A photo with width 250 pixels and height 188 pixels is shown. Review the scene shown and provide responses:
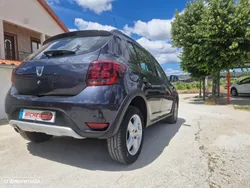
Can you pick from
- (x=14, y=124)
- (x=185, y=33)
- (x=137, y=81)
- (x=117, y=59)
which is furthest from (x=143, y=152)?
(x=185, y=33)

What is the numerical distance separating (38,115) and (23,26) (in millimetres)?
9780

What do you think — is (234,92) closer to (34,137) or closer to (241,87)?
(241,87)

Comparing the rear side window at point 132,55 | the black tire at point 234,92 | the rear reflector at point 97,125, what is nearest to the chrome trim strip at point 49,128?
the rear reflector at point 97,125

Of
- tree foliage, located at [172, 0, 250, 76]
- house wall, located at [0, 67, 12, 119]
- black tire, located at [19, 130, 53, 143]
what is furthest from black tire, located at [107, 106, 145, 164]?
tree foliage, located at [172, 0, 250, 76]

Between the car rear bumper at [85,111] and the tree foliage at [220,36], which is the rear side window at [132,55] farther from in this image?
the tree foliage at [220,36]

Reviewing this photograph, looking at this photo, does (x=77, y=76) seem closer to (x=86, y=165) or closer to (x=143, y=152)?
(x=86, y=165)

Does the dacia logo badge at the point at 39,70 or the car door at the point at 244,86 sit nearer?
the dacia logo badge at the point at 39,70

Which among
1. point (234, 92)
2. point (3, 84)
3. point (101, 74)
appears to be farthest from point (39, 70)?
point (234, 92)

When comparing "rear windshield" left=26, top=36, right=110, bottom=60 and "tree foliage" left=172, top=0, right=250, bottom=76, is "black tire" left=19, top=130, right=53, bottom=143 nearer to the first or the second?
"rear windshield" left=26, top=36, right=110, bottom=60

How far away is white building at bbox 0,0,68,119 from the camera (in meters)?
9.57

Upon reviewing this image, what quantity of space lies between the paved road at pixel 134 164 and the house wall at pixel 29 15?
7731 mm

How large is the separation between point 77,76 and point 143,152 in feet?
5.71

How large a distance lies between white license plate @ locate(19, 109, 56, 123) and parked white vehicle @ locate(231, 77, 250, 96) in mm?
17196

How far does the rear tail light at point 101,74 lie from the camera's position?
7.79ft
